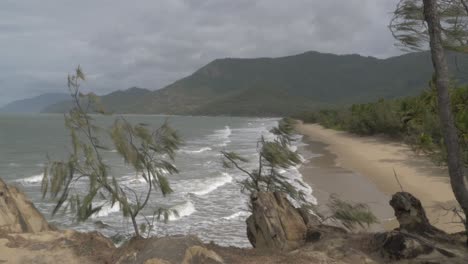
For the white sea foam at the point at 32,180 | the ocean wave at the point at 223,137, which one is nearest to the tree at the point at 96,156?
the white sea foam at the point at 32,180

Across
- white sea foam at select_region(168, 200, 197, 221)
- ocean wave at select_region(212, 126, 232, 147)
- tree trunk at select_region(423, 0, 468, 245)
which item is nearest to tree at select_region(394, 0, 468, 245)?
tree trunk at select_region(423, 0, 468, 245)

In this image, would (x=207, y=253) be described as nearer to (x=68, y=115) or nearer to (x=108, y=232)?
(x=68, y=115)

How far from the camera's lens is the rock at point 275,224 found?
7328mm

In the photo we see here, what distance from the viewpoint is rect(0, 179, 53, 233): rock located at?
7.76 metres

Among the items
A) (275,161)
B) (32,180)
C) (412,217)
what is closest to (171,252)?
(275,161)

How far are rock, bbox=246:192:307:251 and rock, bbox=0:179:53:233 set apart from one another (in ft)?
13.6

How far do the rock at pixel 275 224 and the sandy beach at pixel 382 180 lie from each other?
372cm

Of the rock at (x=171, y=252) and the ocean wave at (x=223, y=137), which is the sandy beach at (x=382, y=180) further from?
the ocean wave at (x=223, y=137)

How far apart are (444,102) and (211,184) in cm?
1580

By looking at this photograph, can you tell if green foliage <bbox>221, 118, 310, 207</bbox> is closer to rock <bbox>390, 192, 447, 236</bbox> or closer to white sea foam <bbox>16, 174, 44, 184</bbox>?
rock <bbox>390, 192, 447, 236</bbox>

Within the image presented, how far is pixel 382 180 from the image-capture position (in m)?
20.9

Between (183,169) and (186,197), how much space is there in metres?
7.82

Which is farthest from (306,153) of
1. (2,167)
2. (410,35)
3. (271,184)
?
(410,35)

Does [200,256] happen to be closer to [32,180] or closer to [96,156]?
[96,156]
